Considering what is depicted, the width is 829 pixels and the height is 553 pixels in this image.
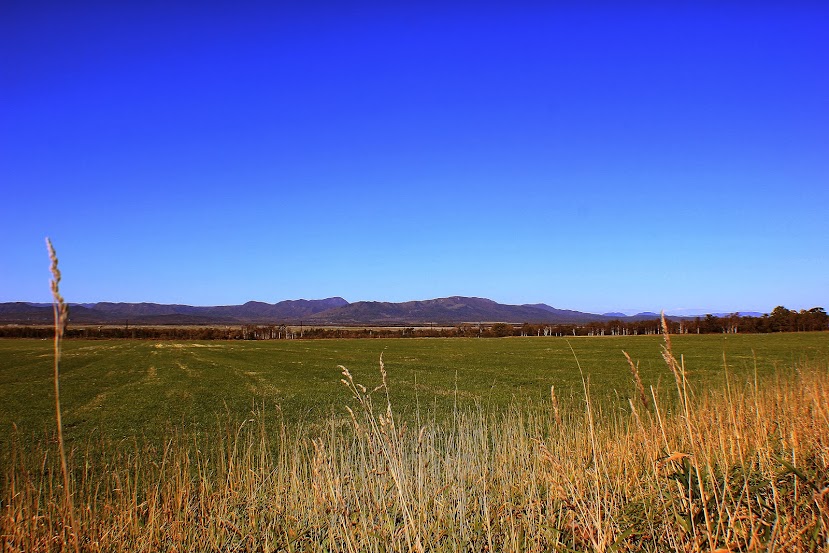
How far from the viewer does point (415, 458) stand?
552 cm

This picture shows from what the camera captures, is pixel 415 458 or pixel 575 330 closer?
pixel 415 458

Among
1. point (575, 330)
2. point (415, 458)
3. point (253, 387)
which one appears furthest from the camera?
point (575, 330)

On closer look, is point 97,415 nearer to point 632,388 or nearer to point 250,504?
point 250,504

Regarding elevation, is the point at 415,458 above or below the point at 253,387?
above

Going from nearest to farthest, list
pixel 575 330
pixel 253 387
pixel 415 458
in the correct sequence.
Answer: pixel 415 458, pixel 253 387, pixel 575 330

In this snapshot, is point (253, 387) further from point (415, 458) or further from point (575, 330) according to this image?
point (575, 330)

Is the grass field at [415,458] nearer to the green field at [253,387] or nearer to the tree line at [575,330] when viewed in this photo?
the green field at [253,387]

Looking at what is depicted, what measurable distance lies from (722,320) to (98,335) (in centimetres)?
11484

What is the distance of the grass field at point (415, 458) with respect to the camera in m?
3.41

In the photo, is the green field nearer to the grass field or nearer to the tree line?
the grass field

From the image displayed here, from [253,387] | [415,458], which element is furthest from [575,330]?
[415,458]

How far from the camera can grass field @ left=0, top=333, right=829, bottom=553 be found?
A: 3.41 meters

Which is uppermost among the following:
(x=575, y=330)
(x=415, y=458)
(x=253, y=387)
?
(x=415, y=458)

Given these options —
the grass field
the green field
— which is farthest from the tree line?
the grass field
